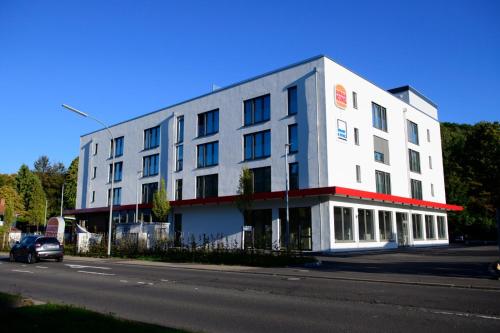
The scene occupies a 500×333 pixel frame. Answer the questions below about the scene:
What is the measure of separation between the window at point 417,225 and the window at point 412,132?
7.56 meters

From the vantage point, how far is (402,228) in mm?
40312

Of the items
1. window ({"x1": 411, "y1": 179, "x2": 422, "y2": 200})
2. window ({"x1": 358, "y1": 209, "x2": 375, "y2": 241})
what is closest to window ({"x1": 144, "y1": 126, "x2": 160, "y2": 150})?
window ({"x1": 358, "y1": 209, "x2": 375, "y2": 241})

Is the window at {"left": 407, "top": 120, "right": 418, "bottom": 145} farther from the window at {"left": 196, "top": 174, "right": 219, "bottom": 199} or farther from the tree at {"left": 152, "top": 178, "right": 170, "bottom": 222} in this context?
the tree at {"left": 152, "top": 178, "right": 170, "bottom": 222}

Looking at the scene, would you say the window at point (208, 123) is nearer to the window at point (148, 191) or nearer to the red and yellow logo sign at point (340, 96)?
the window at point (148, 191)

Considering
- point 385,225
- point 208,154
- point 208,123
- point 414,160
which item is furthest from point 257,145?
point 414,160

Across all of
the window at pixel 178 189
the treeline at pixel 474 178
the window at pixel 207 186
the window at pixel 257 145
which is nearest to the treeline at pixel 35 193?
the window at pixel 178 189

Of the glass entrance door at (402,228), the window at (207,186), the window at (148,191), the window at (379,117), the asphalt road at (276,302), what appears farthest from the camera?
the window at (148,191)

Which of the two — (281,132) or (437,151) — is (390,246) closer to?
(281,132)

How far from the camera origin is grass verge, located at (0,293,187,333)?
21.8 ft

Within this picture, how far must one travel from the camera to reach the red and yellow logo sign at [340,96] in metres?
33.5

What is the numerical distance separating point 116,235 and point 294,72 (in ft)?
60.6

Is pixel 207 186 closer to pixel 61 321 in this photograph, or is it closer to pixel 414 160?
pixel 414 160

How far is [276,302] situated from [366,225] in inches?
1022

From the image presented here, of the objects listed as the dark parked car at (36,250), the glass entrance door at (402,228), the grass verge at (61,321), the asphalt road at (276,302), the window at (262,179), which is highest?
the window at (262,179)
